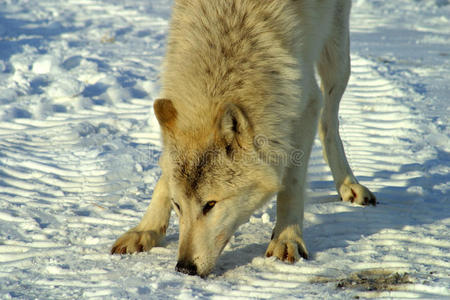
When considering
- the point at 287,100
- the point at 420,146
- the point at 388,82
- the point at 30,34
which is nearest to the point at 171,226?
the point at 287,100

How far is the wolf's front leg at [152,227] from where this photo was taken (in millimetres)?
3703

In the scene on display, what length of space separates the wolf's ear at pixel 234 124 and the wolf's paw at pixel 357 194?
5.90 feet

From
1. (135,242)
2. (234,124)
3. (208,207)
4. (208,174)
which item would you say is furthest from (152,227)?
(234,124)

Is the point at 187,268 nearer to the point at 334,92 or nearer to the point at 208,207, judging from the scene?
the point at 208,207

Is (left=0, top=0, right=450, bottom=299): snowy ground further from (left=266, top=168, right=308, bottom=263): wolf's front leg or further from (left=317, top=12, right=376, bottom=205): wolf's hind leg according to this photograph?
(left=317, top=12, right=376, bottom=205): wolf's hind leg

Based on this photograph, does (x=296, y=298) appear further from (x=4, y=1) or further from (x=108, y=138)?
(x=4, y=1)

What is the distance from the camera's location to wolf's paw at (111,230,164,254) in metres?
3.64

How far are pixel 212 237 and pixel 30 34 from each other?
658cm

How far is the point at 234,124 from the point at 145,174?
6.76ft

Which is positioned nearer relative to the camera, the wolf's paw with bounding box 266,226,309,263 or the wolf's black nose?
the wolf's black nose

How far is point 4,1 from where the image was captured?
33.5 feet

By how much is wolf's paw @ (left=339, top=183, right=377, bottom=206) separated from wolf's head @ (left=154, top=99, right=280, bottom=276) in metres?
1.54

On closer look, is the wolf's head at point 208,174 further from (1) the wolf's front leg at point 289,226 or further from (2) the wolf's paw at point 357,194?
(2) the wolf's paw at point 357,194

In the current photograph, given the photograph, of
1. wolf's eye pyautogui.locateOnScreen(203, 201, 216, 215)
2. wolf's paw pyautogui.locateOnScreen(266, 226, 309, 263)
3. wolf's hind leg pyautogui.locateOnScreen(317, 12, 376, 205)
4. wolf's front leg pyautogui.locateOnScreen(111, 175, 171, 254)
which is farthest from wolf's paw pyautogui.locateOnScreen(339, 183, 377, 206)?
wolf's eye pyautogui.locateOnScreen(203, 201, 216, 215)
